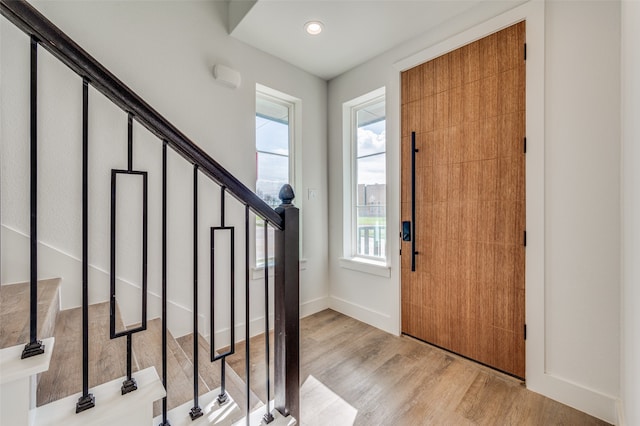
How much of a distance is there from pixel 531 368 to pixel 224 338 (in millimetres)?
2142

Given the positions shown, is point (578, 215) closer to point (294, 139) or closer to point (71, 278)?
point (294, 139)

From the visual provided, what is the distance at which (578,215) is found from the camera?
60.6 inches

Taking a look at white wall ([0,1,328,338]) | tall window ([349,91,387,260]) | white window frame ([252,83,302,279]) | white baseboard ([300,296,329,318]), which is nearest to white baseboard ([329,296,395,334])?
white baseboard ([300,296,329,318])

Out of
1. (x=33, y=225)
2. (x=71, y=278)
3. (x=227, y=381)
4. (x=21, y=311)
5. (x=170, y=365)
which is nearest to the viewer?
(x=33, y=225)

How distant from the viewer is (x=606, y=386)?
147cm

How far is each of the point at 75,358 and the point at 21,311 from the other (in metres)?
0.28

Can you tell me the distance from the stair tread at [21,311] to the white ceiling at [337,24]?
2085mm

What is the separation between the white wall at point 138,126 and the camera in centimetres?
142

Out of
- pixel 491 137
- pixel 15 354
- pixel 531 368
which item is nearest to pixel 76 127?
pixel 15 354

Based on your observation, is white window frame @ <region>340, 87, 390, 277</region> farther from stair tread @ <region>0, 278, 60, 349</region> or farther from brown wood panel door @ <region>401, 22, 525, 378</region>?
stair tread @ <region>0, 278, 60, 349</region>

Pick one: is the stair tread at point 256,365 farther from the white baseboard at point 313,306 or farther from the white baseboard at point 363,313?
the white baseboard at point 363,313

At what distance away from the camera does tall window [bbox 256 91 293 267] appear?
254cm

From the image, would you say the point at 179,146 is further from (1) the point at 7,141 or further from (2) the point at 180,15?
(2) the point at 180,15

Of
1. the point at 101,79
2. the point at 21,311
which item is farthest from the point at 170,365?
the point at 101,79
